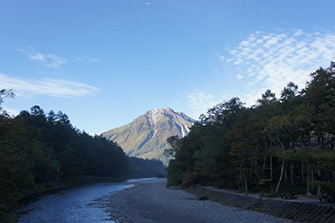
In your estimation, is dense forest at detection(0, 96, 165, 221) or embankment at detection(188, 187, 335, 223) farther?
embankment at detection(188, 187, 335, 223)

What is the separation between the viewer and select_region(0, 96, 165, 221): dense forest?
48.4 feet

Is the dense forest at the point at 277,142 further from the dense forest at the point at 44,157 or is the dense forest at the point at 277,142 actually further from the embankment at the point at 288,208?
the dense forest at the point at 44,157

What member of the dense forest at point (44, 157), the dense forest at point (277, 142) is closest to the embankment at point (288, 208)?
the dense forest at point (277, 142)

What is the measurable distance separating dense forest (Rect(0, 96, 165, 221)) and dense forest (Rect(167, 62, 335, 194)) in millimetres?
21205

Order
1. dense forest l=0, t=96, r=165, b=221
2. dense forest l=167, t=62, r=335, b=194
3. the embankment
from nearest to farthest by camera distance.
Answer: dense forest l=0, t=96, r=165, b=221, the embankment, dense forest l=167, t=62, r=335, b=194

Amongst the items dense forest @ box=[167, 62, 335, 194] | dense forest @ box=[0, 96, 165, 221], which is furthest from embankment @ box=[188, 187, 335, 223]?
dense forest @ box=[0, 96, 165, 221]

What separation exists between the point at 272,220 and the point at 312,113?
11640 millimetres

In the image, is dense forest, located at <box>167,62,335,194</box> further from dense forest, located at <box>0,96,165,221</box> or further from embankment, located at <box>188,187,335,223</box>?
dense forest, located at <box>0,96,165,221</box>

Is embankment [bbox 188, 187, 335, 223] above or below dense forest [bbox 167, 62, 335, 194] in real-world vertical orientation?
below

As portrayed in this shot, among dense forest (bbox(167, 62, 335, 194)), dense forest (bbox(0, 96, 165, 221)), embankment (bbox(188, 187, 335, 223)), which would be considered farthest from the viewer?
dense forest (bbox(167, 62, 335, 194))

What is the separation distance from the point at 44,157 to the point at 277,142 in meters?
43.8

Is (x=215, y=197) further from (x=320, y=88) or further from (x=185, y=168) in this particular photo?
(x=185, y=168)

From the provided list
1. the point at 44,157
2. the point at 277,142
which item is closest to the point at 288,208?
the point at 277,142

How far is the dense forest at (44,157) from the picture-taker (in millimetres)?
14742
